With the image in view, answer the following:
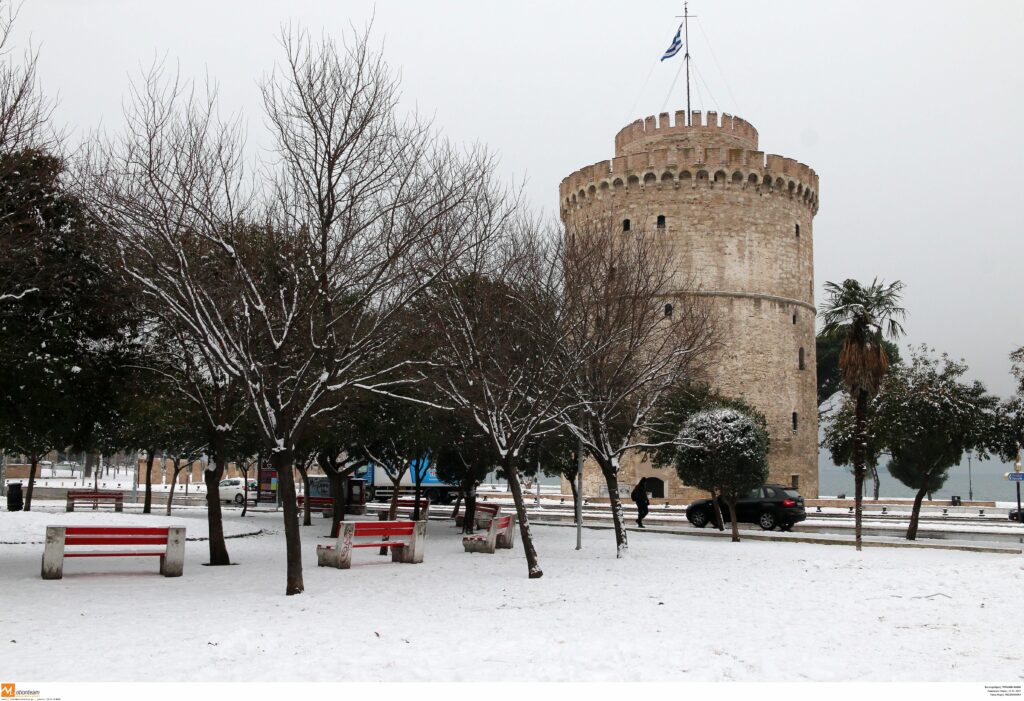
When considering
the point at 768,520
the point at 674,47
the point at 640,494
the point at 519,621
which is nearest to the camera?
the point at 519,621

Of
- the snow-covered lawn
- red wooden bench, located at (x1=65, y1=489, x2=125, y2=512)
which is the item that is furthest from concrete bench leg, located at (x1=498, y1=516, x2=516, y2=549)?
red wooden bench, located at (x1=65, y1=489, x2=125, y2=512)

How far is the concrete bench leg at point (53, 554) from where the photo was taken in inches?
463

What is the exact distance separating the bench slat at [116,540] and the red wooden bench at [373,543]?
2521 mm

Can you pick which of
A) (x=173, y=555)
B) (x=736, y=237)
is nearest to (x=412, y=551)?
(x=173, y=555)

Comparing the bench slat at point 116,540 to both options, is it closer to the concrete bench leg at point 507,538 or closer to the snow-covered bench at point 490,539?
the snow-covered bench at point 490,539

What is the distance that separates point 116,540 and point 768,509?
704 inches

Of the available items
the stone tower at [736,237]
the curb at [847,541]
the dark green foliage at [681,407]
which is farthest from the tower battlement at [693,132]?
the curb at [847,541]

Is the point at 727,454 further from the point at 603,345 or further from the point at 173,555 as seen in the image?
the point at 173,555

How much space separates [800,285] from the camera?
4444 centimetres

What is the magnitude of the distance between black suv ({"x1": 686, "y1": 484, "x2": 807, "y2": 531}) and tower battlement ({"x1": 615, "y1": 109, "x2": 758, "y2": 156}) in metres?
23.3

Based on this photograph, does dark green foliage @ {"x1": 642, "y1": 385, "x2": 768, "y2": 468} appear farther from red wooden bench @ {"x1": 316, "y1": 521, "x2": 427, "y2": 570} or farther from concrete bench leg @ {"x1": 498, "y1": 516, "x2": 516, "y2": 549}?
red wooden bench @ {"x1": 316, "y1": 521, "x2": 427, "y2": 570}

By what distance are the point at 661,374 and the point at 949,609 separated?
10.9 m

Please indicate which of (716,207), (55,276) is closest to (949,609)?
(55,276)

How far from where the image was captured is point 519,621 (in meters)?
9.29
